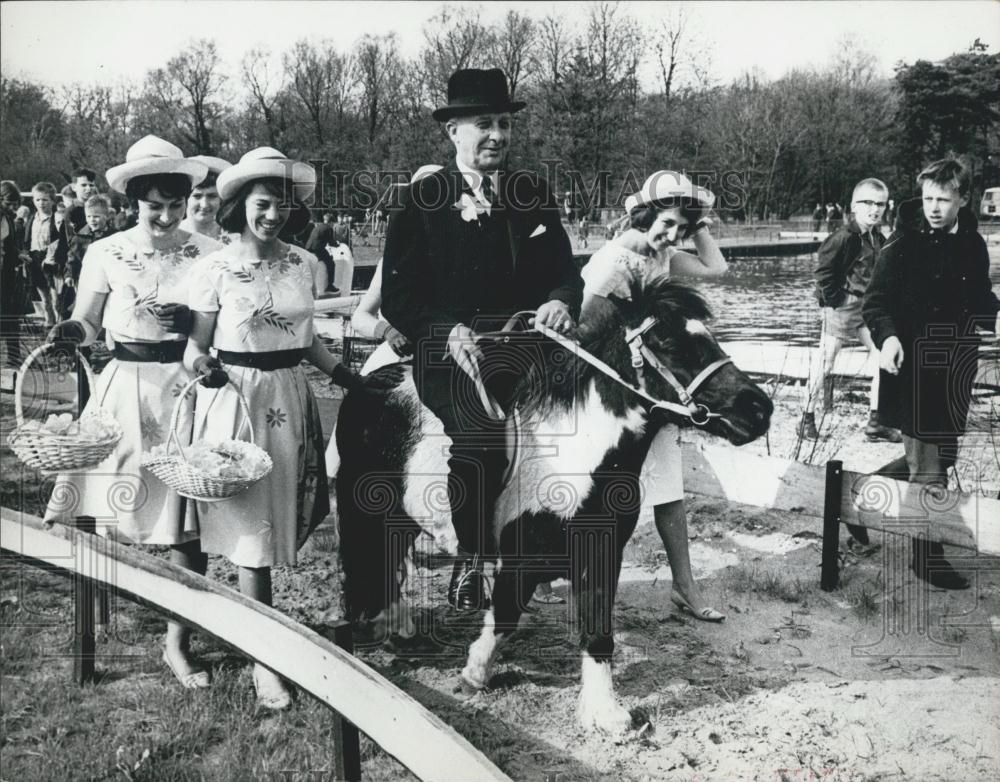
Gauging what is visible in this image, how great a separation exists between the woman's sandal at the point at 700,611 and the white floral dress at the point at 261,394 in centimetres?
165

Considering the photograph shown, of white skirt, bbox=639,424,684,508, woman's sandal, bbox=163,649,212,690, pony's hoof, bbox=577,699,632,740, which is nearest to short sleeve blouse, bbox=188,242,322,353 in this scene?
→ woman's sandal, bbox=163,649,212,690

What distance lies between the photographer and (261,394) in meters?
3.92

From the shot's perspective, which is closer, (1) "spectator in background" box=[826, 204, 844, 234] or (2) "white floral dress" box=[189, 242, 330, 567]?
(2) "white floral dress" box=[189, 242, 330, 567]

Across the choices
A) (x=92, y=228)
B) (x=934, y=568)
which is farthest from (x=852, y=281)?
(x=92, y=228)

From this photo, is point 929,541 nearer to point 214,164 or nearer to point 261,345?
point 261,345

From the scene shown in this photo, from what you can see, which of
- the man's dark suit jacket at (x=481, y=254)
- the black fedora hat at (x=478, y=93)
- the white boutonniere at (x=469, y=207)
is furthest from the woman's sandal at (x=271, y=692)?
the black fedora hat at (x=478, y=93)

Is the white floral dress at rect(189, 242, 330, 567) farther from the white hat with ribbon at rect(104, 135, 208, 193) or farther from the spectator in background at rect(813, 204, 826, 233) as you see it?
the spectator in background at rect(813, 204, 826, 233)

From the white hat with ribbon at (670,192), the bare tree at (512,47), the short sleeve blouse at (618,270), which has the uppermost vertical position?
the bare tree at (512,47)

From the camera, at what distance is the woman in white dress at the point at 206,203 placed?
13.3 feet

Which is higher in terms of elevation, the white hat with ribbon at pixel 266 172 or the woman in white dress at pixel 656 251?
the white hat with ribbon at pixel 266 172

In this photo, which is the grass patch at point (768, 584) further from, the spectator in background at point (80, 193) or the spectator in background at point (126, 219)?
the spectator in background at point (80, 193)

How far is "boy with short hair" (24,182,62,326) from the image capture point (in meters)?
4.26

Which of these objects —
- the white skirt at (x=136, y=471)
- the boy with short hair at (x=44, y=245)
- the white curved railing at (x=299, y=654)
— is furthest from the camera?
the boy with short hair at (x=44, y=245)

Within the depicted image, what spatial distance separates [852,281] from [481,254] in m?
1.62
